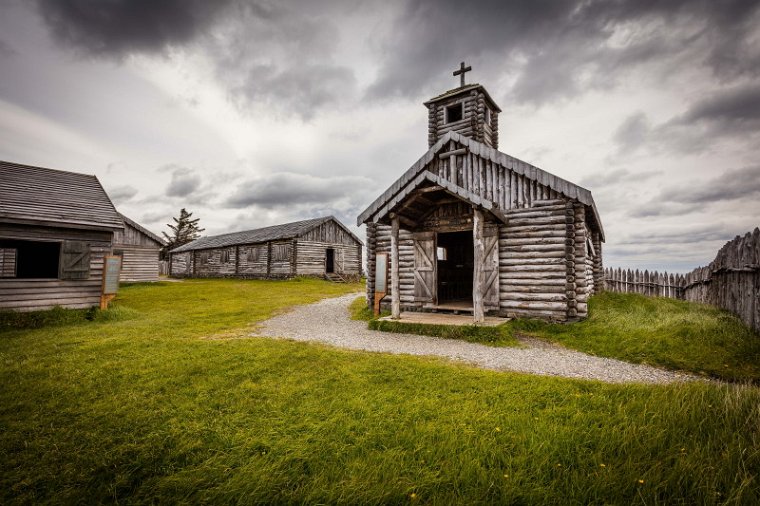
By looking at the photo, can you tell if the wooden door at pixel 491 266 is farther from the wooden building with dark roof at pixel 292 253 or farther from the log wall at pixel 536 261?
the wooden building with dark roof at pixel 292 253

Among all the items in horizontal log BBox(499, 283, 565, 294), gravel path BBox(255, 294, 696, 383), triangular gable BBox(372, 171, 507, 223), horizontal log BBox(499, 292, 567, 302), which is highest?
triangular gable BBox(372, 171, 507, 223)

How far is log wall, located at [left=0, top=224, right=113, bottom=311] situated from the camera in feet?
34.5

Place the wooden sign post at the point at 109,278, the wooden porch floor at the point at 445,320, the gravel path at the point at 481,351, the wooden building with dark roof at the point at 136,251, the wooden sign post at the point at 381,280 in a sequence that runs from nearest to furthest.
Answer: the gravel path at the point at 481,351 → the wooden porch floor at the point at 445,320 → the wooden sign post at the point at 109,278 → the wooden sign post at the point at 381,280 → the wooden building with dark roof at the point at 136,251

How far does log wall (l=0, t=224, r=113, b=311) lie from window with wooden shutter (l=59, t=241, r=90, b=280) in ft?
0.77

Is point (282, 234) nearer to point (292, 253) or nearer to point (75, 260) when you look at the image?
point (292, 253)

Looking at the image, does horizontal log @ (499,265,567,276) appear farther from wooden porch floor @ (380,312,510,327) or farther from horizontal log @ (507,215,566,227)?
wooden porch floor @ (380,312,510,327)

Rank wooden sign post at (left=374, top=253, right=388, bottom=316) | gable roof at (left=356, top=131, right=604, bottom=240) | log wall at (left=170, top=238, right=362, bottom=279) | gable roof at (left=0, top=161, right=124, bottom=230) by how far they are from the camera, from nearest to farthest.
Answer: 1. gable roof at (left=356, top=131, right=604, bottom=240)
2. gable roof at (left=0, top=161, right=124, bottom=230)
3. wooden sign post at (left=374, top=253, right=388, bottom=316)
4. log wall at (left=170, top=238, right=362, bottom=279)

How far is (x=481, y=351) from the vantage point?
7453 millimetres

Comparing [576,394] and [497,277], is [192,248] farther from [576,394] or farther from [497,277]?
[576,394]

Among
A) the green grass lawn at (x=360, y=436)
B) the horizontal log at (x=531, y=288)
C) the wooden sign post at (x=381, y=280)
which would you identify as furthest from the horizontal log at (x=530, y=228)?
the green grass lawn at (x=360, y=436)

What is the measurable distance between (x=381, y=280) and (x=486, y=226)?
418 cm

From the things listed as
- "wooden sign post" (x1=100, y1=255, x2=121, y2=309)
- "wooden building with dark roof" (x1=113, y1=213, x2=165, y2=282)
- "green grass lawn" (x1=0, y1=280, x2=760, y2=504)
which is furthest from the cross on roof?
"wooden building with dark roof" (x1=113, y1=213, x2=165, y2=282)

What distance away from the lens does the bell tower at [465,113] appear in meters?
13.6

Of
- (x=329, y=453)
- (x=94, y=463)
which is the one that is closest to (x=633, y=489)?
(x=329, y=453)
